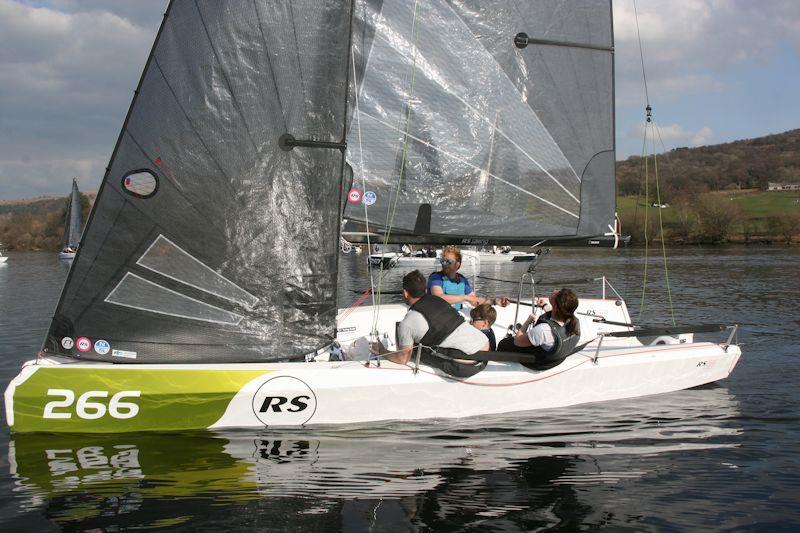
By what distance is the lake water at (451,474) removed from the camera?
461 centimetres

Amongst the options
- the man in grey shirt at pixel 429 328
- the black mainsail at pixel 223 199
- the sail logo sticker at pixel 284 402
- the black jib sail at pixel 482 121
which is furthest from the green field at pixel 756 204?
the sail logo sticker at pixel 284 402

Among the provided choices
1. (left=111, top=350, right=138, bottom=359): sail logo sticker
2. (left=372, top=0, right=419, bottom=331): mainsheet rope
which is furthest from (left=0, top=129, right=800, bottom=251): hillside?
(left=111, top=350, right=138, bottom=359): sail logo sticker

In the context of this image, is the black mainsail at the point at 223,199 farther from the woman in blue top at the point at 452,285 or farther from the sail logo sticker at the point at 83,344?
the woman in blue top at the point at 452,285

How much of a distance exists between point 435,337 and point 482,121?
3.11m

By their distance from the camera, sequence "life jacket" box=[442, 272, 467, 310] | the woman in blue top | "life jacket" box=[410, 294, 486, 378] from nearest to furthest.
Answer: "life jacket" box=[410, 294, 486, 378] < the woman in blue top < "life jacket" box=[442, 272, 467, 310]

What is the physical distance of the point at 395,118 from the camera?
26.6ft

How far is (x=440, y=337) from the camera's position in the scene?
646 cm

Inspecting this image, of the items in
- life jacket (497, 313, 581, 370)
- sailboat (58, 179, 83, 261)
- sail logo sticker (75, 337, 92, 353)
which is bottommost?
life jacket (497, 313, 581, 370)

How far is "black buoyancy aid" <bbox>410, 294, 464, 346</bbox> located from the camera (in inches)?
254

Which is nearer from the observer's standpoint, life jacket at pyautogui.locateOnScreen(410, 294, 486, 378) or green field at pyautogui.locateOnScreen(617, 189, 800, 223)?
life jacket at pyautogui.locateOnScreen(410, 294, 486, 378)

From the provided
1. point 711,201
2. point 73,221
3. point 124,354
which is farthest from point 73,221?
point 124,354

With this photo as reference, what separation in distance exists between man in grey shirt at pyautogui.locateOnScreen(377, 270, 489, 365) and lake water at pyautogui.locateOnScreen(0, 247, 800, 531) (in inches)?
28.0

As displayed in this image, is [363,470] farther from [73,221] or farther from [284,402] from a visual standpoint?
[73,221]

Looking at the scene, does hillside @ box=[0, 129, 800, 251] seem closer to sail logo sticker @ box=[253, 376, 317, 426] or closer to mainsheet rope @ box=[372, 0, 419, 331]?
mainsheet rope @ box=[372, 0, 419, 331]
